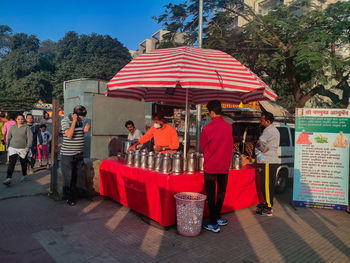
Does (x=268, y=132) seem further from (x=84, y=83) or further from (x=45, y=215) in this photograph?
(x=84, y=83)

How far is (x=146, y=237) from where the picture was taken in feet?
11.6

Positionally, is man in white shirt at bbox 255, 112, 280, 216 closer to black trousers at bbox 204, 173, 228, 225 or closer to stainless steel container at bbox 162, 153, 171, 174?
black trousers at bbox 204, 173, 228, 225

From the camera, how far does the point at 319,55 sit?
766 cm

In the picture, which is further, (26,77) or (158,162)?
(26,77)

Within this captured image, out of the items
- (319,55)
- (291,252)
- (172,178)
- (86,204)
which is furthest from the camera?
(319,55)

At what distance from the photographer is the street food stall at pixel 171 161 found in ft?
11.0

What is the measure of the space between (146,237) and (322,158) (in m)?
3.78

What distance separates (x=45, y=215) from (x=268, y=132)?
4.15 m

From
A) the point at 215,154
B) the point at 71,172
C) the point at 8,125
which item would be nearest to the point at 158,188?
the point at 215,154

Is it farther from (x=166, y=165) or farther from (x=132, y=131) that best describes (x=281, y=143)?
(x=166, y=165)

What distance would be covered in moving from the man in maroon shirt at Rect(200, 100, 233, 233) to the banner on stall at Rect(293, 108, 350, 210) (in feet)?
7.33

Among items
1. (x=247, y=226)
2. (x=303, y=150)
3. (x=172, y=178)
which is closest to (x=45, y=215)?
(x=172, y=178)

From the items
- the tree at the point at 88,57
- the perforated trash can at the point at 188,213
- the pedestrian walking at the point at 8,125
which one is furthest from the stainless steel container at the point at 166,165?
the tree at the point at 88,57

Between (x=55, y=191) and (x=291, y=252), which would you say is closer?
(x=291, y=252)
